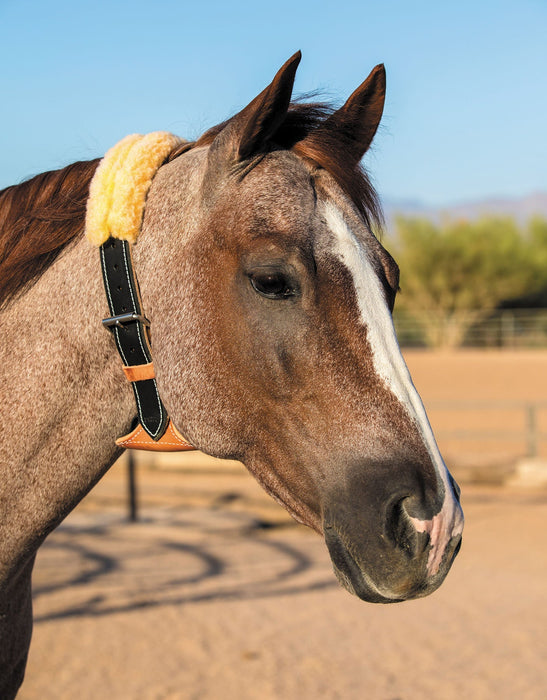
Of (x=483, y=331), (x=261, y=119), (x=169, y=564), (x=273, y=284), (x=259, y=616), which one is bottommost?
(x=483, y=331)

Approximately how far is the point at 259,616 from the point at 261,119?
13.7 ft

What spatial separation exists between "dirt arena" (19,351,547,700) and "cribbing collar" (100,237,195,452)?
107 inches

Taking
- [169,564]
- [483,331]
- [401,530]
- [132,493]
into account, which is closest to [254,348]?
[401,530]

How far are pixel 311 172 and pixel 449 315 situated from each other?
118 ft

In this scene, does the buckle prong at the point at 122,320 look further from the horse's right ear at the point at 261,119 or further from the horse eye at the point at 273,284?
the horse's right ear at the point at 261,119

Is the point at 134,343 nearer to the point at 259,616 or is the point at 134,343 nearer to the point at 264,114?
the point at 264,114

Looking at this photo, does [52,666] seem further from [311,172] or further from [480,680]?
[311,172]

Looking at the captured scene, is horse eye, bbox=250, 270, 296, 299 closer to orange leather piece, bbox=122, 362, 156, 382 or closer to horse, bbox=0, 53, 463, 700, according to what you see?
horse, bbox=0, 53, 463, 700

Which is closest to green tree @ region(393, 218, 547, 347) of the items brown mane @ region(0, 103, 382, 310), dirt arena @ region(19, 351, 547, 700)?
dirt arena @ region(19, 351, 547, 700)

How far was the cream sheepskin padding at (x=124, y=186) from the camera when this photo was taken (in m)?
1.55

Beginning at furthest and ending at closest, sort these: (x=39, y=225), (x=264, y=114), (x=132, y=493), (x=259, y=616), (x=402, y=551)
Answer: (x=132, y=493)
(x=259, y=616)
(x=39, y=225)
(x=264, y=114)
(x=402, y=551)

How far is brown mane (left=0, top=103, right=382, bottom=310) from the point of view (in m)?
1.62

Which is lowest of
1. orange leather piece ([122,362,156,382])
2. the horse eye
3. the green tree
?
the green tree

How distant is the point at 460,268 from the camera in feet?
126
